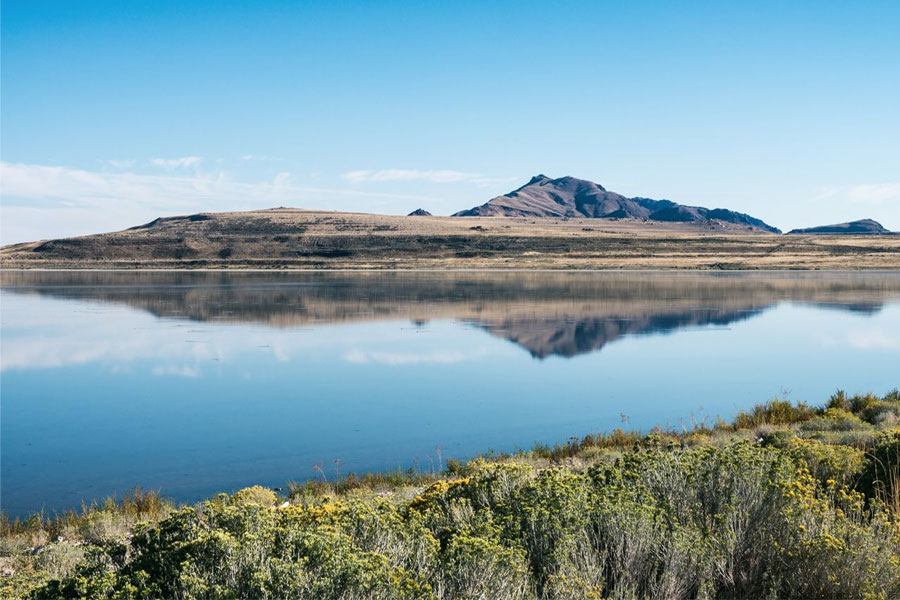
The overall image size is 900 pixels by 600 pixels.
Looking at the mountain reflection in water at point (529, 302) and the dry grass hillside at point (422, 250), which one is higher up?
the dry grass hillside at point (422, 250)

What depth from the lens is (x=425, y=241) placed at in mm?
90625

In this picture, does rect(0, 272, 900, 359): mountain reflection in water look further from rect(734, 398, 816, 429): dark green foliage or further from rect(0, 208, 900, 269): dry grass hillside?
rect(0, 208, 900, 269): dry grass hillside

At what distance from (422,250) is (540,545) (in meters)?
81.7

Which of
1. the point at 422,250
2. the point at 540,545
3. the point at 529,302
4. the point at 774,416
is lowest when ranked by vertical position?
the point at 774,416

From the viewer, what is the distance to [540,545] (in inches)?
175

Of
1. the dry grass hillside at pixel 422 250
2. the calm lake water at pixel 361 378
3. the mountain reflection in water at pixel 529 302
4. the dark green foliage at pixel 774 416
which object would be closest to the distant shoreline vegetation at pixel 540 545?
the calm lake water at pixel 361 378

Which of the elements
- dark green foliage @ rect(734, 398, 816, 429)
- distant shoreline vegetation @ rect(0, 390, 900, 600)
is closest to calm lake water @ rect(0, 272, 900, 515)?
dark green foliage @ rect(734, 398, 816, 429)

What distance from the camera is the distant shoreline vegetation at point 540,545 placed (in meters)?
3.67

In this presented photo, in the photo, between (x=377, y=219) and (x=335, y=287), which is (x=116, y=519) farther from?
(x=377, y=219)

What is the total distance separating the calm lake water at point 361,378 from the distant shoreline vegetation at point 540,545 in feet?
14.2

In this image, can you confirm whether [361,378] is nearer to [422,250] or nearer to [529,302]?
[529,302]

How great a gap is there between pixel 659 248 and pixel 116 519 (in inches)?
3306

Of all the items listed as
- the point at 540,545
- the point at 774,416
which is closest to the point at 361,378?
the point at 774,416

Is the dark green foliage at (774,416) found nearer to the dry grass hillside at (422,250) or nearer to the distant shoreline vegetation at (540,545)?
the distant shoreline vegetation at (540,545)
